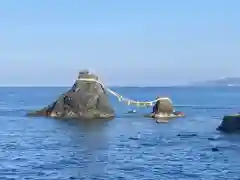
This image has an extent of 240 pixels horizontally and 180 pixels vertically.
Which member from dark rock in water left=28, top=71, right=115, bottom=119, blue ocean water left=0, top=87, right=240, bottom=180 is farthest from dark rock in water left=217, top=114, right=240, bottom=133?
dark rock in water left=28, top=71, right=115, bottom=119

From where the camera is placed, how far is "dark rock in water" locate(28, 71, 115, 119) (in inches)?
5221

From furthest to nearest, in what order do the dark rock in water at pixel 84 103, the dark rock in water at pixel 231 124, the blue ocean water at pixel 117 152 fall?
the dark rock in water at pixel 84 103 < the dark rock in water at pixel 231 124 < the blue ocean water at pixel 117 152

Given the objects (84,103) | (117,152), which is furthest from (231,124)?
(84,103)

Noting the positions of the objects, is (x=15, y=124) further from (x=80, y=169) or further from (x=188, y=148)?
(x=80, y=169)

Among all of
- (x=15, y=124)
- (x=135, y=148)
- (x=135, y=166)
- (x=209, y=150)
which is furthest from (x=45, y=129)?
(x=135, y=166)

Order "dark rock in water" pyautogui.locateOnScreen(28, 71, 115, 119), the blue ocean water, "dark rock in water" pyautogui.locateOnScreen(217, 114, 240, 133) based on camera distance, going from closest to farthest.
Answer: the blue ocean water → "dark rock in water" pyautogui.locateOnScreen(217, 114, 240, 133) → "dark rock in water" pyautogui.locateOnScreen(28, 71, 115, 119)

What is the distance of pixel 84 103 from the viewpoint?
13262 centimetres

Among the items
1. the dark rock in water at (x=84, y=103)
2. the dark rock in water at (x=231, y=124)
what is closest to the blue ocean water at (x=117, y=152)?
the dark rock in water at (x=231, y=124)

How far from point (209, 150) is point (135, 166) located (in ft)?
52.0

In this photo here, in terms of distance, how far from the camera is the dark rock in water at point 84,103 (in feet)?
435

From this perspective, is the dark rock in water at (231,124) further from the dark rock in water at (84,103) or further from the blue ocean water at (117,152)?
the dark rock in water at (84,103)

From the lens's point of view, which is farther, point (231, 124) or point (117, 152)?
point (231, 124)

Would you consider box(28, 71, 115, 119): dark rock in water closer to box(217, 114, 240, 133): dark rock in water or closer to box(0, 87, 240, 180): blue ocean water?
box(0, 87, 240, 180): blue ocean water

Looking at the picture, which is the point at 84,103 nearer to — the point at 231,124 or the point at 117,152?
the point at 231,124
